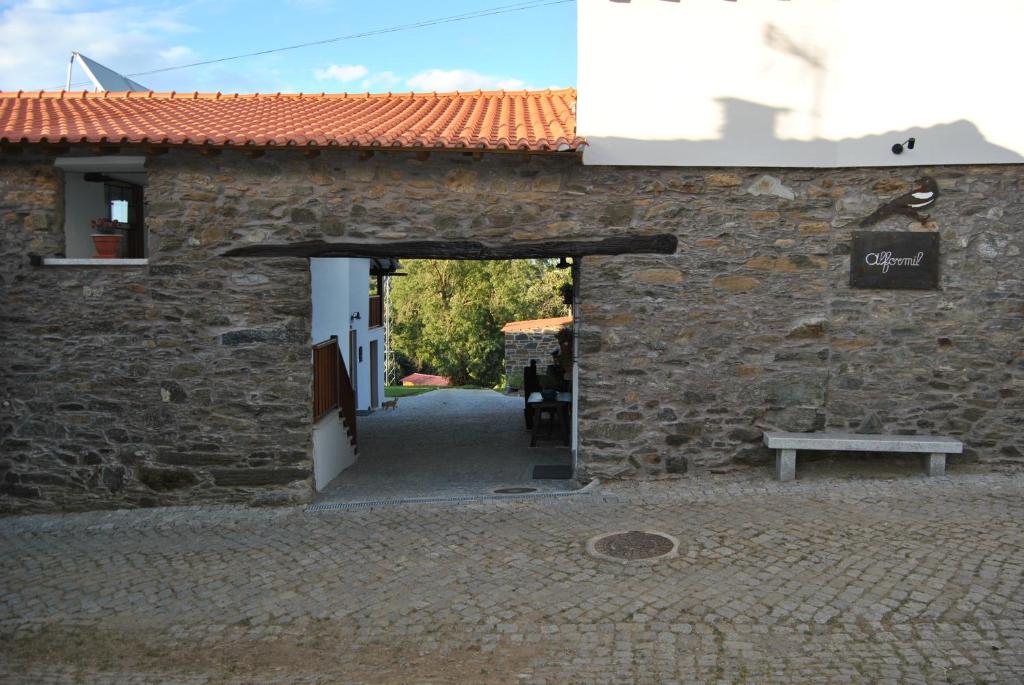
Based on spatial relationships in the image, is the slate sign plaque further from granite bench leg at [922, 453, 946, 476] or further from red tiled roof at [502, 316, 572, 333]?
red tiled roof at [502, 316, 572, 333]

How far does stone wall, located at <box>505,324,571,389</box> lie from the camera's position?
20.8 meters

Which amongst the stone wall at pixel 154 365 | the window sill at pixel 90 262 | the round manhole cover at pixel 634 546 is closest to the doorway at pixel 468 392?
the stone wall at pixel 154 365

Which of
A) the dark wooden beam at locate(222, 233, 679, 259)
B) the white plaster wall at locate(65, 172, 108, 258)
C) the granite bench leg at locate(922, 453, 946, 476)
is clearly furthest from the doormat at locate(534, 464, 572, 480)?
the white plaster wall at locate(65, 172, 108, 258)

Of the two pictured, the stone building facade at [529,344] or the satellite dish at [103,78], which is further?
the stone building facade at [529,344]

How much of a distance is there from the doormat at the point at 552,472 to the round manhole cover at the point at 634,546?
243 cm

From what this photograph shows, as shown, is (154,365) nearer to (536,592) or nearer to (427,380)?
(536,592)

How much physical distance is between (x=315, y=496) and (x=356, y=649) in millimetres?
3481

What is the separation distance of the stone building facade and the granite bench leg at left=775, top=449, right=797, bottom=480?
12.8 m

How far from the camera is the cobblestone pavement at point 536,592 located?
→ 4684 mm

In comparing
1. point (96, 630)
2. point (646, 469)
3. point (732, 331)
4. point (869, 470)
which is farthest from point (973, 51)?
point (96, 630)

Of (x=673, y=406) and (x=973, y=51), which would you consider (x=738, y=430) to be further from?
(x=973, y=51)

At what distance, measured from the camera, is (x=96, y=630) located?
5391mm

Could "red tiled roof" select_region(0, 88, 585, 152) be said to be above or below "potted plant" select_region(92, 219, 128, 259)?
above

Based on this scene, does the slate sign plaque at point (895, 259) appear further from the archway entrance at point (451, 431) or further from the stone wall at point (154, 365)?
the stone wall at point (154, 365)
